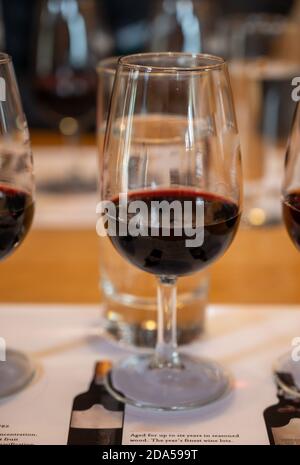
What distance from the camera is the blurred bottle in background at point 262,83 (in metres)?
1.29

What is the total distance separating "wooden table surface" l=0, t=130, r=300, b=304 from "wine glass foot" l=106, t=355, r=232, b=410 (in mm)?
166

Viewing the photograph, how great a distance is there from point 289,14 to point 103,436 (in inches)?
77.2

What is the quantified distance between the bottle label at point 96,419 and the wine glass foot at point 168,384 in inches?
1.0

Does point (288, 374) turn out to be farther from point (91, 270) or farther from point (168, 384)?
point (91, 270)

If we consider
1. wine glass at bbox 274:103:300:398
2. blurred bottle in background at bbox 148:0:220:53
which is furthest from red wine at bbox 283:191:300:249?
blurred bottle in background at bbox 148:0:220:53

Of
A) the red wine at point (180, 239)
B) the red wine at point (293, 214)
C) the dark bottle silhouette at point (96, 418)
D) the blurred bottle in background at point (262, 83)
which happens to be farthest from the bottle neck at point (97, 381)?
the blurred bottle in background at point (262, 83)

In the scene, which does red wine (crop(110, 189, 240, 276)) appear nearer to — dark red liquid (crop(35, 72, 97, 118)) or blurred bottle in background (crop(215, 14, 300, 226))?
blurred bottle in background (crop(215, 14, 300, 226))

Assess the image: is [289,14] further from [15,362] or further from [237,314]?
[15,362]

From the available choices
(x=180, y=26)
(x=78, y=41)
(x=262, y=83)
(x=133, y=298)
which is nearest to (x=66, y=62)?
(x=78, y=41)

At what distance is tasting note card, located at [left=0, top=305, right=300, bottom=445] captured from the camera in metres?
0.69

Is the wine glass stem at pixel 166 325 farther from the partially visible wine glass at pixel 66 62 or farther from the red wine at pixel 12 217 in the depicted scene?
the partially visible wine glass at pixel 66 62

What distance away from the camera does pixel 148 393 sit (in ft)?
2.48
